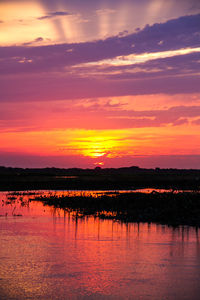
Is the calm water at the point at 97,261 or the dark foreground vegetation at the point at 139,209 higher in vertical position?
the dark foreground vegetation at the point at 139,209

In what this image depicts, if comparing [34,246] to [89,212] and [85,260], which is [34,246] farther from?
[89,212]

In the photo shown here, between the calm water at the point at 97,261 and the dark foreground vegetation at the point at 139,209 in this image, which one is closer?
the calm water at the point at 97,261

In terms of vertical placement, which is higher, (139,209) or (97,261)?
(139,209)

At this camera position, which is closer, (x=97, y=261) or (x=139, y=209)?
(x=97, y=261)

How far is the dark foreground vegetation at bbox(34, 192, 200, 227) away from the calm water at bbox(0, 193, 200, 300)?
7.43 ft

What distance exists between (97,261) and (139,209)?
1530 cm

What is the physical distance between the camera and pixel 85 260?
1581 cm

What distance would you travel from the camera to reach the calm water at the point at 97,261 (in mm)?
12164

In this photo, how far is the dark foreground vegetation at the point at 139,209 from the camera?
2667 centimetres

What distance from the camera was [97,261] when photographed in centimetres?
1569

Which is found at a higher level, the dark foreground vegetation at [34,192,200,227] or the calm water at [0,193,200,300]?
the dark foreground vegetation at [34,192,200,227]

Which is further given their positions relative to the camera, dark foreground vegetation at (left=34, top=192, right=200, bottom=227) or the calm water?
dark foreground vegetation at (left=34, top=192, right=200, bottom=227)

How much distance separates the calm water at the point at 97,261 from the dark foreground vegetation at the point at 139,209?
Result: 2266 millimetres

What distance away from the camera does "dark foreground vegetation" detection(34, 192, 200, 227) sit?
87.5 ft
